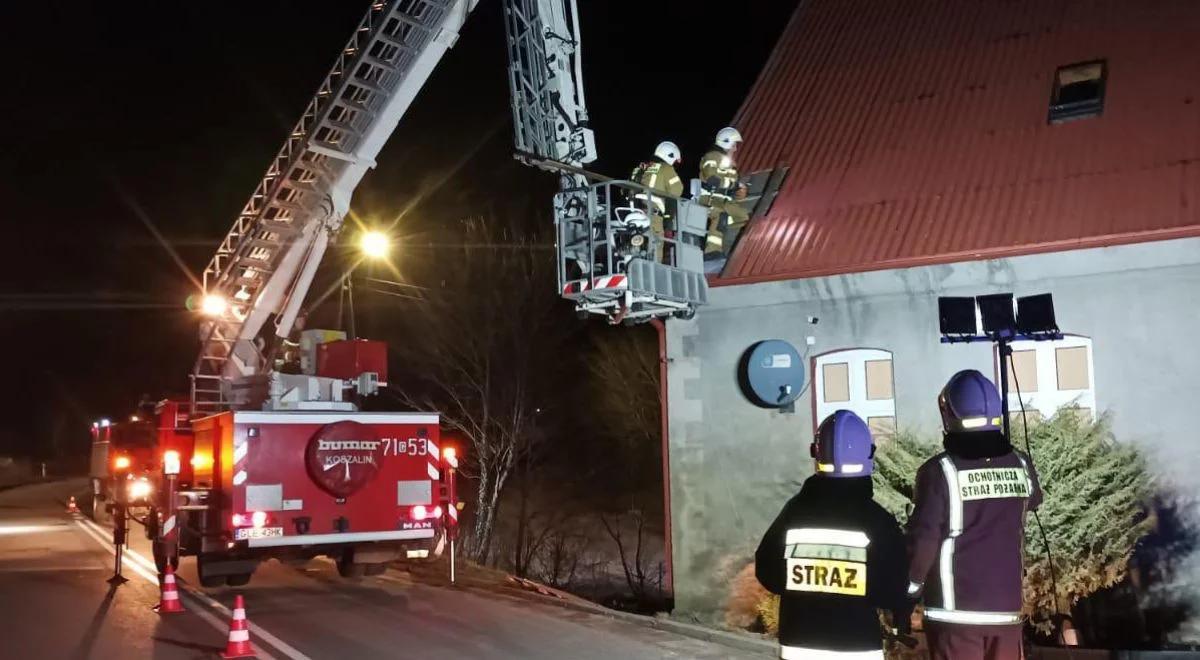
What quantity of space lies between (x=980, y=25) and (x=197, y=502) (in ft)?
36.9

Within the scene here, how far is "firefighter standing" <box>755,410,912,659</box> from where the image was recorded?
360 cm

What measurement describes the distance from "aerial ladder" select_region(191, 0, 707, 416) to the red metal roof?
1.69 m

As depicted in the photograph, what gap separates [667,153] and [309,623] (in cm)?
604

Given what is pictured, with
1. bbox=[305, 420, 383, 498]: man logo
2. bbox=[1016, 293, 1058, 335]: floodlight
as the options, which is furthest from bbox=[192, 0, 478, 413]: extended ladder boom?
bbox=[1016, 293, 1058, 335]: floodlight

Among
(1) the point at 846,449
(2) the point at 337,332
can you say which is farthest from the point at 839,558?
(2) the point at 337,332

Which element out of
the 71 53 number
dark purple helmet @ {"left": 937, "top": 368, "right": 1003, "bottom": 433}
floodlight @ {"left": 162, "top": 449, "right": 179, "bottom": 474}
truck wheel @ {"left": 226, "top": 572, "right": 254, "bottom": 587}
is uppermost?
dark purple helmet @ {"left": 937, "top": 368, "right": 1003, "bottom": 433}

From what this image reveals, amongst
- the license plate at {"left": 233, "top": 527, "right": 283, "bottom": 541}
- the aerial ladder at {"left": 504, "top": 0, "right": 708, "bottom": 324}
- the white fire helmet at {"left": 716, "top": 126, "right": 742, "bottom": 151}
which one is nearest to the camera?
the aerial ladder at {"left": 504, "top": 0, "right": 708, "bottom": 324}

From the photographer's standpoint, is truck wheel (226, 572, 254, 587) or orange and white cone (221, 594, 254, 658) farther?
truck wheel (226, 572, 254, 587)

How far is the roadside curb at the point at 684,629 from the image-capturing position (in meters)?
8.35

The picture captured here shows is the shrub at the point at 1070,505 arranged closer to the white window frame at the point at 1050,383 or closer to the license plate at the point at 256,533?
the white window frame at the point at 1050,383

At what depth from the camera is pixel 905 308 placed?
1029 cm

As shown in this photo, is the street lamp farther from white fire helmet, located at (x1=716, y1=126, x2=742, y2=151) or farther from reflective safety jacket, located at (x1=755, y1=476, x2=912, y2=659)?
reflective safety jacket, located at (x1=755, y1=476, x2=912, y2=659)

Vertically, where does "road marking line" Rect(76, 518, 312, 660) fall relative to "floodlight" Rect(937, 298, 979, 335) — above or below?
below

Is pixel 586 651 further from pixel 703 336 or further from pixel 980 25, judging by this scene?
pixel 980 25
